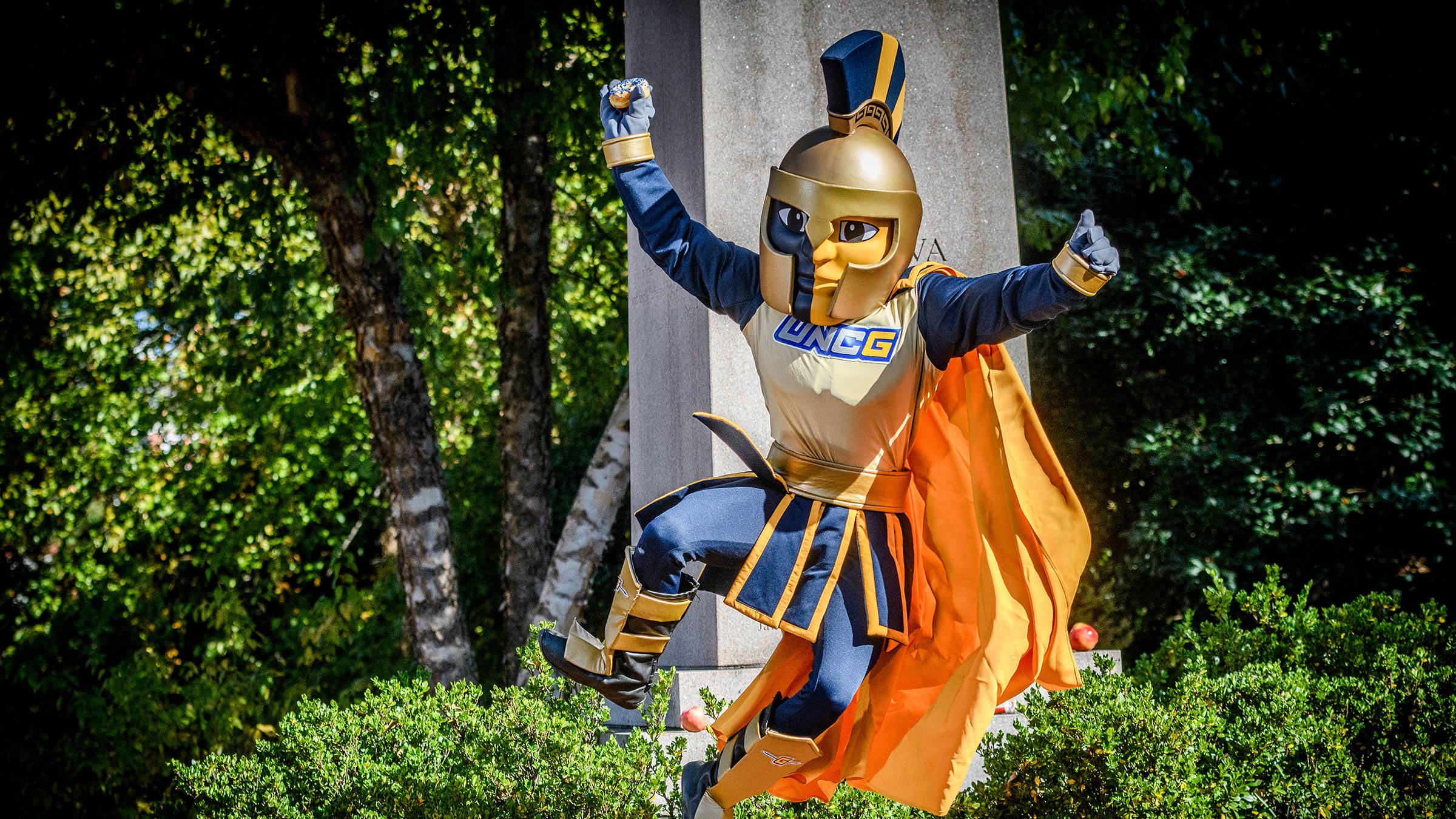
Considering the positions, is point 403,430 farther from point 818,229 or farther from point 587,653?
point 818,229

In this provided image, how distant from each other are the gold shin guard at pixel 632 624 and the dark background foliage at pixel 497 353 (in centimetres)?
432

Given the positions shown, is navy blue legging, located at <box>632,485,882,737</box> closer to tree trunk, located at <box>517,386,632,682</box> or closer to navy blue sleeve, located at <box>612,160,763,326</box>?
navy blue sleeve, located at <box>612,160,763,326</box>

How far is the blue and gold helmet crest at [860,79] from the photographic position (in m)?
2.62

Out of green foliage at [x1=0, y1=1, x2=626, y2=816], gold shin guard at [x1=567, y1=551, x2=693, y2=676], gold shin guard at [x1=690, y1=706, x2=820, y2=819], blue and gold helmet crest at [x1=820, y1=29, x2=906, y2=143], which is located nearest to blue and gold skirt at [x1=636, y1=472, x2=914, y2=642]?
gold shin guard at [x1=567, y1=551, x2=693, y2=676]

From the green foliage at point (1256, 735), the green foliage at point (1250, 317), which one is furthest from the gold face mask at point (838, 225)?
the green foliage at point (1250, 317)

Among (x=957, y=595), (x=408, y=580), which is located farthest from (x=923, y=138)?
(x=408, y=580)

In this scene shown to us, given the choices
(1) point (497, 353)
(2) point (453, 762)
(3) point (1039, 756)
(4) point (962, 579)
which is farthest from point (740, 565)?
(1) point (497, 353)

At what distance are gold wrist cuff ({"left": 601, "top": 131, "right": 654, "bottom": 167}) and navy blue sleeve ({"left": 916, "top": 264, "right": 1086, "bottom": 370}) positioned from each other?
0.75 metres

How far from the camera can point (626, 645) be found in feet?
8.89

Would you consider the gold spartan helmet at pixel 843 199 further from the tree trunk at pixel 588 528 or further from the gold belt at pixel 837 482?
the tree trunk at pixel 588 528

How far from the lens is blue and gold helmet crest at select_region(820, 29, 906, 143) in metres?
2.62

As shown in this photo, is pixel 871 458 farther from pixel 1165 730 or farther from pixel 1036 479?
pixel 1165 730

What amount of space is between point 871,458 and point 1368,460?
708 cm

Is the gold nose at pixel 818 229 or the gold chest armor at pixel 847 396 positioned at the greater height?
the gold nose at pixel 818 229
